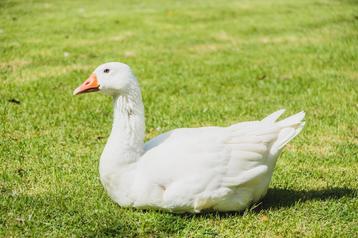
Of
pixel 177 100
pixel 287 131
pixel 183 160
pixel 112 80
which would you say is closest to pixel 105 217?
pixel 183 160

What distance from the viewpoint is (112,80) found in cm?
412

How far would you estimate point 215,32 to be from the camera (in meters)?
12.4

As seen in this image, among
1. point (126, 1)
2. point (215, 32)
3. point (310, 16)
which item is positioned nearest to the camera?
point (215, 32)

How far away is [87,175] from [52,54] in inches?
217

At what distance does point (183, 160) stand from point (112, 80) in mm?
816

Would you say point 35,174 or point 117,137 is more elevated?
point 117,137

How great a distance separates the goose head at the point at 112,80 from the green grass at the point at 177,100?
90 cm

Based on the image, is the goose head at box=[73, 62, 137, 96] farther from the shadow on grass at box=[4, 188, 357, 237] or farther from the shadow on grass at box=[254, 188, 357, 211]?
the shadow on grass at box=[254, 188, 357, 211]

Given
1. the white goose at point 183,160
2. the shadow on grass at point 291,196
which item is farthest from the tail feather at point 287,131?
the shadow on grass at point 291,196

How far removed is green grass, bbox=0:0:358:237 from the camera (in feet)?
13.3

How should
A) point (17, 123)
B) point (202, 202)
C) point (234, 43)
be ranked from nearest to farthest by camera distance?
point (202, 202), point (17, 123), point (234, 43)

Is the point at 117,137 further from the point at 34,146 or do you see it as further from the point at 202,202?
the point at 34,146

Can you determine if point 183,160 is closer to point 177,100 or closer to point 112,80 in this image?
point 112,80

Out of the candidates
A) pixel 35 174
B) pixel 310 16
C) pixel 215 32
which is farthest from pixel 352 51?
pixel 35 174
